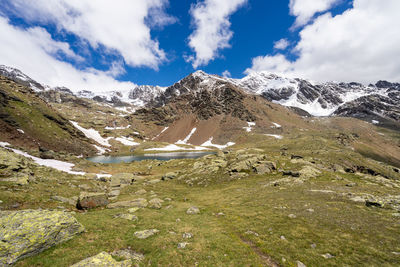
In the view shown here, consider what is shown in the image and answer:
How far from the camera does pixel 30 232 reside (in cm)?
1241

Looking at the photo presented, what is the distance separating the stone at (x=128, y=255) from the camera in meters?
13.5

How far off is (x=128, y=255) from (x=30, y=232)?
7350mm

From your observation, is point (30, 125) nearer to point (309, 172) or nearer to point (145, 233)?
point (145, 233)

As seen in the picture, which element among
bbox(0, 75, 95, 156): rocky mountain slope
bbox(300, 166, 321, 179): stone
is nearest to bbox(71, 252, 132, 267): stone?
bbox(300, 166, 321, 179): stone

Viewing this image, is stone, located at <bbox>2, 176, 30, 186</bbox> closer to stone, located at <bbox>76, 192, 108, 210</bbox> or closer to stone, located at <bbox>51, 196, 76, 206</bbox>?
stone, located at <bbox>51, 196, 76, 206</bbox>

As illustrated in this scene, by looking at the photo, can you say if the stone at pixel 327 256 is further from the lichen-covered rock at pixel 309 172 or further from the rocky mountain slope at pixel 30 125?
the rocky mountain slope at pixel 30 125

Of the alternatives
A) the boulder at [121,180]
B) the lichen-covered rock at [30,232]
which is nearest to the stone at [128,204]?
the lichen-covered rock at [30,232]

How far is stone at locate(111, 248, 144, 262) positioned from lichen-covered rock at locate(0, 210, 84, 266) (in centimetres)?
472

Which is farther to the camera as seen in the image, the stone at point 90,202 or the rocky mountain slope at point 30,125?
the rocky mountain slope at point 30,125

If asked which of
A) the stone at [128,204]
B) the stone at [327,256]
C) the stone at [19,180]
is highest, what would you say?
the stone at [19,180]

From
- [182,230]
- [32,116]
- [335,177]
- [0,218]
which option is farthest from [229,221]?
[32,116]

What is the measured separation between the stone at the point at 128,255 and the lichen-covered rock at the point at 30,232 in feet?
15.5

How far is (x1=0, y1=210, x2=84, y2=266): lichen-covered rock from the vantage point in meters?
11.2

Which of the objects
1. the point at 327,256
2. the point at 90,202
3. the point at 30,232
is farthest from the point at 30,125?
the point at 327,256
